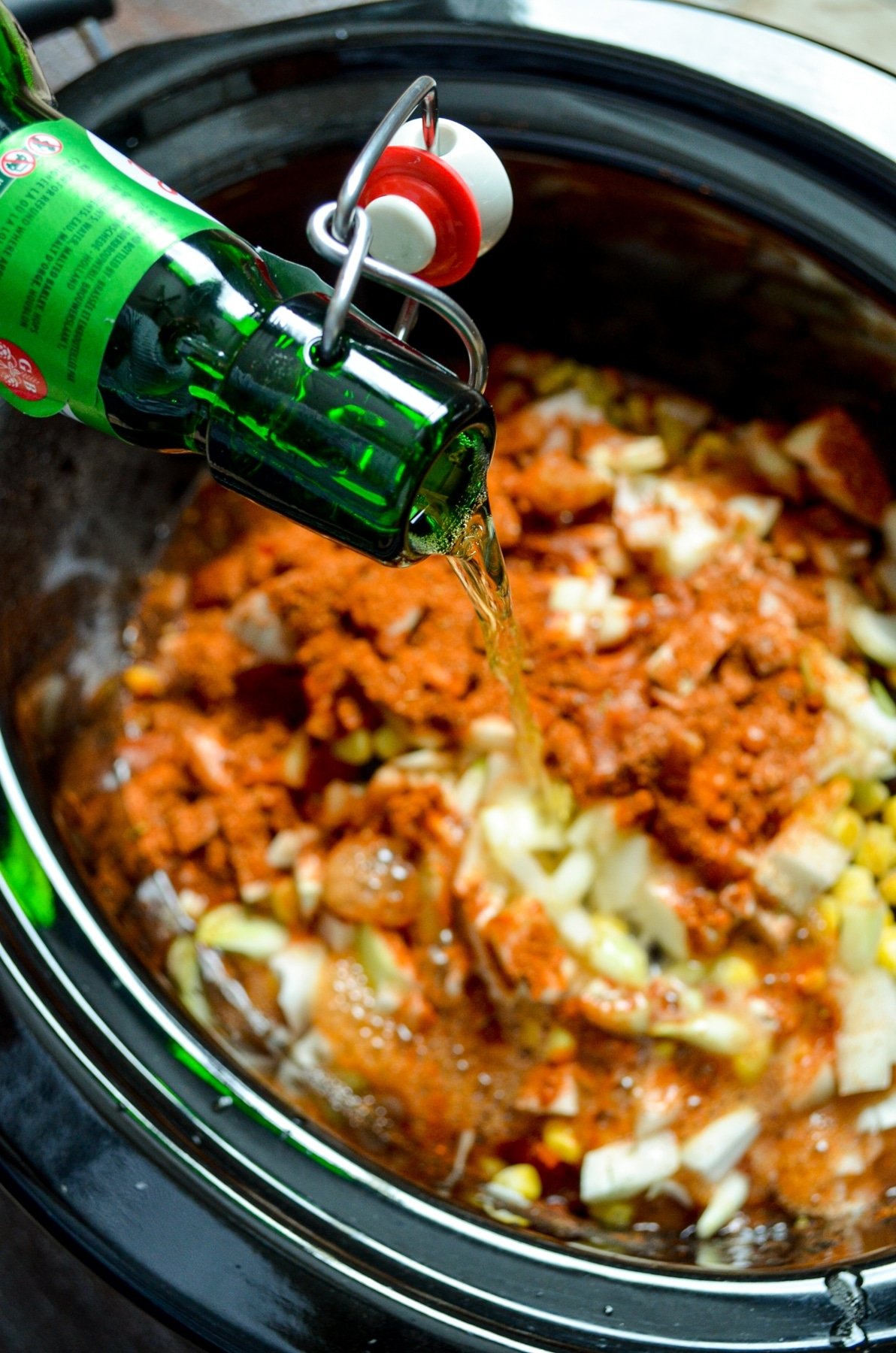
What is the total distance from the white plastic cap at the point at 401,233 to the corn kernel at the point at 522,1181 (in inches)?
28.8

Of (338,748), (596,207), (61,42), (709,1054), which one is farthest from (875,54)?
(709,1054)

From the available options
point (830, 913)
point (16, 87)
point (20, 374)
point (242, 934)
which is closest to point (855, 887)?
point (830, 913)

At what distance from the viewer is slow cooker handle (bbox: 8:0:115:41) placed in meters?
1.00

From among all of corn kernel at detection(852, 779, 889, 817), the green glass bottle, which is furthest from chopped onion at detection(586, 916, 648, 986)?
the green glass bottle

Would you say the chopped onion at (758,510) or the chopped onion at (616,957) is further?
the chopped onion at (758,510)

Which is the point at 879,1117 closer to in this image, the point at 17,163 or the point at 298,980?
the point at 298,980

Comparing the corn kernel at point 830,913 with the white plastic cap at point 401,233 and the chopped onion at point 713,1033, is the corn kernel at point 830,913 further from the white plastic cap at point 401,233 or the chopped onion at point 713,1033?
the white plastic cap at point 401,233

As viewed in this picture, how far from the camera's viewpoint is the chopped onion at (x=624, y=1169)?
34.7 inches

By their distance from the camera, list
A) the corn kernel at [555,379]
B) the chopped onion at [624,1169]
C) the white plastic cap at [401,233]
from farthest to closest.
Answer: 1. the corn kernel at [555,379]
2. the chopped onion at [624,1169]
3. the white plastic cap at [401,233]

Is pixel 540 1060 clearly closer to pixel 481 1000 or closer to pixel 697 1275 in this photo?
pixel 481 1000

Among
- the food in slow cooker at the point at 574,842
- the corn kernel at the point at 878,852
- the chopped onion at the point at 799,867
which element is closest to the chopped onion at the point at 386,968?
the food in slow cooker at the point at 574,842

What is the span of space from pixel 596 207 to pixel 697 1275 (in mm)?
906

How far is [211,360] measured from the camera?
0.62 m

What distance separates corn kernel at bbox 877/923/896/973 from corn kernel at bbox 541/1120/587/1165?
32 centimetres
